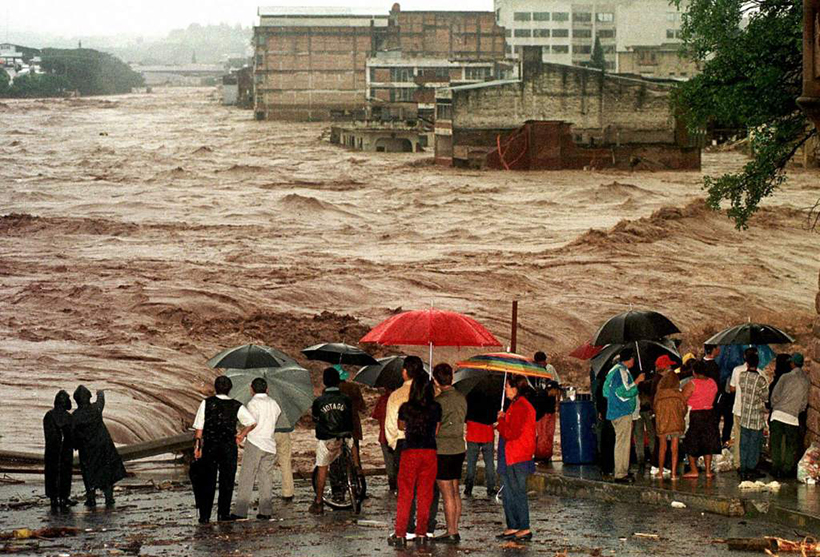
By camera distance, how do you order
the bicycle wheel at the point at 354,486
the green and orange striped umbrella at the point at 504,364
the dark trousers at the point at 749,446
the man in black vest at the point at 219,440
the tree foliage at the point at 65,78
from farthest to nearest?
the tree foliage at the point at 65,78
the dark trousers at the point at 749,446
the bicycle wheel at the point at 354,486
the green and orange striped umbrella at the point at 504,364
the man in black vest at the point at 219,440

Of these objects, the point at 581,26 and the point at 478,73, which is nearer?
the point at 478,73

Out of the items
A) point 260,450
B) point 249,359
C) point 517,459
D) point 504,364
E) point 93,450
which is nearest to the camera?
point 517,459

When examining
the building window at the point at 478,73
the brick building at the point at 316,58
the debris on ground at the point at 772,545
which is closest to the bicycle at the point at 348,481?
the debris on ground at the point at 772,545

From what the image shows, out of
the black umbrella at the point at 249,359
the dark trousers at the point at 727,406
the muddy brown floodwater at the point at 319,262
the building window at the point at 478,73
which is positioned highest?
the building window at the point at 478,73

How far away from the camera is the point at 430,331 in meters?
13.1

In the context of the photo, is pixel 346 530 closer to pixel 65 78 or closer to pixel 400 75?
pixel 400 75

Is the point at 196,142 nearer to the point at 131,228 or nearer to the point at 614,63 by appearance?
the point at 131,228

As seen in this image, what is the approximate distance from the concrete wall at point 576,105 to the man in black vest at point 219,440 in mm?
57460

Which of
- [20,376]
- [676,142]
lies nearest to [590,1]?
[676,142]

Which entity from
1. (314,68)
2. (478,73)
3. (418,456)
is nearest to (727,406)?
(418,456)

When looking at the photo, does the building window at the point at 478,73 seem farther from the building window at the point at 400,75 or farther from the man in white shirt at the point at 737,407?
the man in white shirt at the point at 737,407

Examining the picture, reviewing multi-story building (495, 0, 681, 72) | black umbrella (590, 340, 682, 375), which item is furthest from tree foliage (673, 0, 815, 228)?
multi-story building (495, 0, 681, 72)

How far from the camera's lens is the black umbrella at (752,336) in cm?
1500

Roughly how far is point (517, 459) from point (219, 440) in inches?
101
